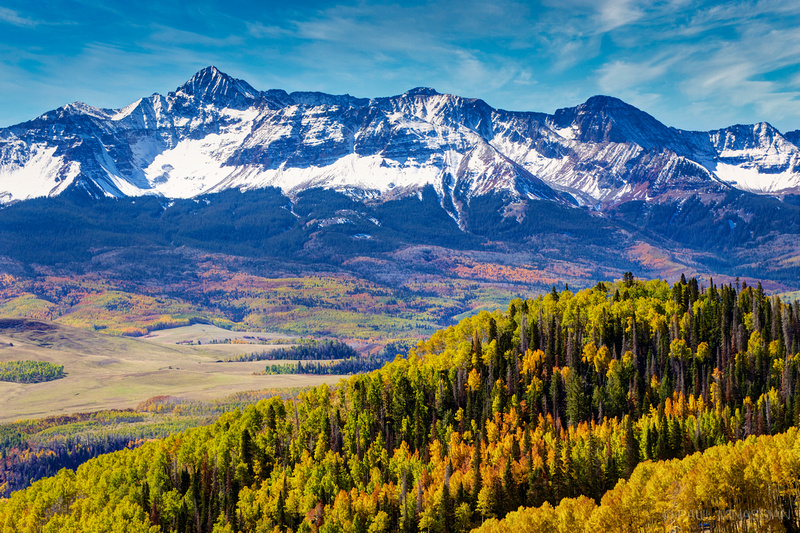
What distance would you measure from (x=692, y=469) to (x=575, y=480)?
27.2 m

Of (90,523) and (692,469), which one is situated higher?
(692,469)

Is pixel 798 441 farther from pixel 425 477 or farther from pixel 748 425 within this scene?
pixel 425 477

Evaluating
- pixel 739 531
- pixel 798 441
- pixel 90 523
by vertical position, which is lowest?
pixel 90 523

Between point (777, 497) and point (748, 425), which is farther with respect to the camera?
point (748, 425)

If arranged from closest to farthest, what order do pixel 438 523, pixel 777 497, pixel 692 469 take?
pixel 777 497
pixel 692 469
pixel 438 523

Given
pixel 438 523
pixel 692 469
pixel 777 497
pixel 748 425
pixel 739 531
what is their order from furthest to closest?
1. pixel 748 425
2. pixel 438 523
3. pixel 692 469
4. pixel 777 497
5. pixel 739 531

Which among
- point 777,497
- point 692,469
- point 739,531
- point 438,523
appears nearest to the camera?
point 739,531

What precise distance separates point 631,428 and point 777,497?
126ft

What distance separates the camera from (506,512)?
177125 mm

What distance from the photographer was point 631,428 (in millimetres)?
182750

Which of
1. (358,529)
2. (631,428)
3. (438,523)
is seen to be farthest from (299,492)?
(631,428)

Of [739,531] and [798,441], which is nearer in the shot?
[739,531]

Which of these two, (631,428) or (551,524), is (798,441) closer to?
(631,428)

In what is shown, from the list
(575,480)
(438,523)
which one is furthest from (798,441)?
(438,523)
